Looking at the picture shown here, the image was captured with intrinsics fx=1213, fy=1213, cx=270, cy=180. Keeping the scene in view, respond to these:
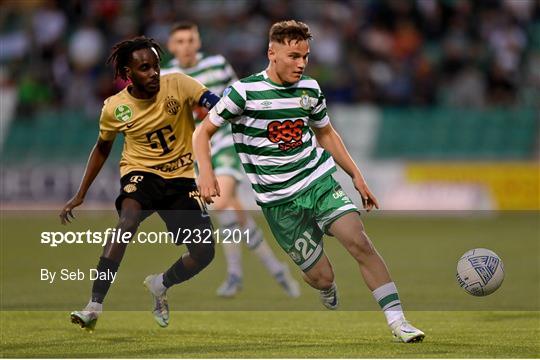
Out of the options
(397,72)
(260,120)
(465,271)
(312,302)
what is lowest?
(397,72)

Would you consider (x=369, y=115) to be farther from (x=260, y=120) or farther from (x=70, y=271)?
(x=260, y=120)

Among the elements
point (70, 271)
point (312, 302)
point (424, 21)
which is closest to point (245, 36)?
point (424, 21)

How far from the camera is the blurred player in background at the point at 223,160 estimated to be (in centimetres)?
1152

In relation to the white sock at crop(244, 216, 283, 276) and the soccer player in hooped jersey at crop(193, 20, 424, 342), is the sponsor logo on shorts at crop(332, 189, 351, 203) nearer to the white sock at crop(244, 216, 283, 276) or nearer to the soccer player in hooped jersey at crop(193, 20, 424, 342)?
the soccer player in hooped jersey at crop(193, 20, 424, 342)

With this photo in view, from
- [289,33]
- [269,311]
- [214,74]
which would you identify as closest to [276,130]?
[289,33]

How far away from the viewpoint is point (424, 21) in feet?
75.9

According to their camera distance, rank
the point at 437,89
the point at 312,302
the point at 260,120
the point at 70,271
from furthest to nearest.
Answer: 1. the point at 437,89
2. the point at 70,271
3. the point at 312,302
4. the point at 260,120

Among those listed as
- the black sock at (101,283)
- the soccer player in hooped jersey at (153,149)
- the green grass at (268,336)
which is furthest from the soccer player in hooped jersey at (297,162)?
the black sock at (101,283)

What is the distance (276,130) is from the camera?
809cm

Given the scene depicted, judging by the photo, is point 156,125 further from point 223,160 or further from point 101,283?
point 223,160

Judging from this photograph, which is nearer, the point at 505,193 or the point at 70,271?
the point at 70,271

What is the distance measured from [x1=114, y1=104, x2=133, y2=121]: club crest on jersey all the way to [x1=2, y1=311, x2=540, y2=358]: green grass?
1555mm

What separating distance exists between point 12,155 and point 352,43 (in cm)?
656

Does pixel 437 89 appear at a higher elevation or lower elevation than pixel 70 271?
lower
